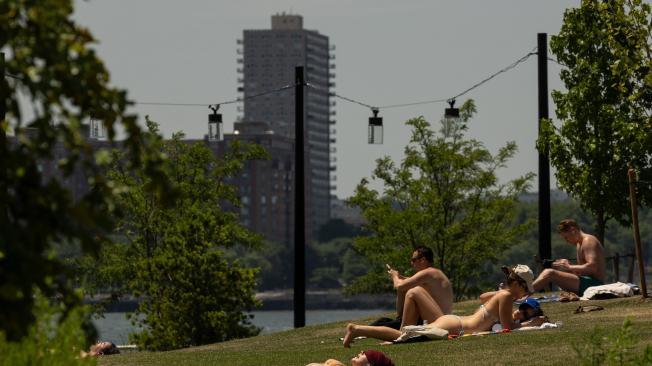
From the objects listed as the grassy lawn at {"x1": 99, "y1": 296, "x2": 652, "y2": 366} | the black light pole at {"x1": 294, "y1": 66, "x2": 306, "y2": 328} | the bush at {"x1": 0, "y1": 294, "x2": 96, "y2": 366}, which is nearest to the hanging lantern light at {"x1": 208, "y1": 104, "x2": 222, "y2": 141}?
the black light pole at {"x1": 294, "y1": 66, "x2": 306, "y2": 328}

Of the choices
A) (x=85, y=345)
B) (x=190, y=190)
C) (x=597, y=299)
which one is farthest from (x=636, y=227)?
(x=190, y=190)

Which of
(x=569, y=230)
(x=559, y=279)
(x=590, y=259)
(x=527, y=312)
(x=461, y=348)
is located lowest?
(x=461, y=348)

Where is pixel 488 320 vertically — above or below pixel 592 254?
below

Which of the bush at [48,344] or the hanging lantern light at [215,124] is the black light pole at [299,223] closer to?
the hanging lantern light at [215,124]

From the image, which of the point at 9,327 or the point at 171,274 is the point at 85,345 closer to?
the point at 9,327

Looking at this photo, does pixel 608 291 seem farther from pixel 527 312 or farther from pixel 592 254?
pixel 527 312

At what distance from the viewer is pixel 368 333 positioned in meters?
16.6

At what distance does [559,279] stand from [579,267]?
346 millimetres

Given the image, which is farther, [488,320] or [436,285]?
[488,320]

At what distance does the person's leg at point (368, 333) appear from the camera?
16453 millimetres

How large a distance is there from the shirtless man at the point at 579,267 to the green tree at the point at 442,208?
2744cm

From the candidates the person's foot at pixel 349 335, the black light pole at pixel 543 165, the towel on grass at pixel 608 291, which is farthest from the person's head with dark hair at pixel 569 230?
the black light pole at pixel 543 165

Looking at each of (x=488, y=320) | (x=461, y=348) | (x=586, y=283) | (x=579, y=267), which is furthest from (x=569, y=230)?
(x=461, y=348)

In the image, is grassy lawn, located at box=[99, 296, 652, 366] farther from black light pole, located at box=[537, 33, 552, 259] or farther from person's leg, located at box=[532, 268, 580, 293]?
black light pole, located at box=[537, 33, 552, 259]
